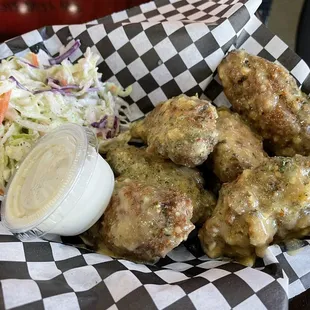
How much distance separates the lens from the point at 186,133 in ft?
6.01

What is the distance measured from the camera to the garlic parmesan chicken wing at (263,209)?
5.43 feet

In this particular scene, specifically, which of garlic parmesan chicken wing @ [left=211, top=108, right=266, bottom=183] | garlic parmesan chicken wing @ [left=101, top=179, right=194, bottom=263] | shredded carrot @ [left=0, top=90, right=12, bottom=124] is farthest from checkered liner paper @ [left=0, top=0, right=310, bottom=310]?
shredded carrot @ [left=0, top=90, right=12, bottom=124]

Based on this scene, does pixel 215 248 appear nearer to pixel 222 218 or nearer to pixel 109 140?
pixel 222 218

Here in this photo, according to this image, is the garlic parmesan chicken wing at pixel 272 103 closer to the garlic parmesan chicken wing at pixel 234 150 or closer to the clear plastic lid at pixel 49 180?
the garlic parmesan chicken wing at pixel 234 150

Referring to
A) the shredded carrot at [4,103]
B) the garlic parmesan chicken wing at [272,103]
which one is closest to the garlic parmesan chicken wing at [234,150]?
the garlic parmesan chicken wing at [272,103]

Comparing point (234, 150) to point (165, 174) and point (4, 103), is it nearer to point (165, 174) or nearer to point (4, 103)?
point (165, 174)

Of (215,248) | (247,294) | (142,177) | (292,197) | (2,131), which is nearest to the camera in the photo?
(247,294)

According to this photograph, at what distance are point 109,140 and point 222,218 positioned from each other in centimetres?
80

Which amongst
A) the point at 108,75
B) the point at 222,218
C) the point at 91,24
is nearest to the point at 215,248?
the point at 222,218

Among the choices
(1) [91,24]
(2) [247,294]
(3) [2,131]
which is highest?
(1) [91,24]

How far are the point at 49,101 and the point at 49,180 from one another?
0.66 meters

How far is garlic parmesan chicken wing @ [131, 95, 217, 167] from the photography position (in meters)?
1.83

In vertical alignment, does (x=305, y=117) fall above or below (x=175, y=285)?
above

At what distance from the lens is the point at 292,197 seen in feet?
5.45
